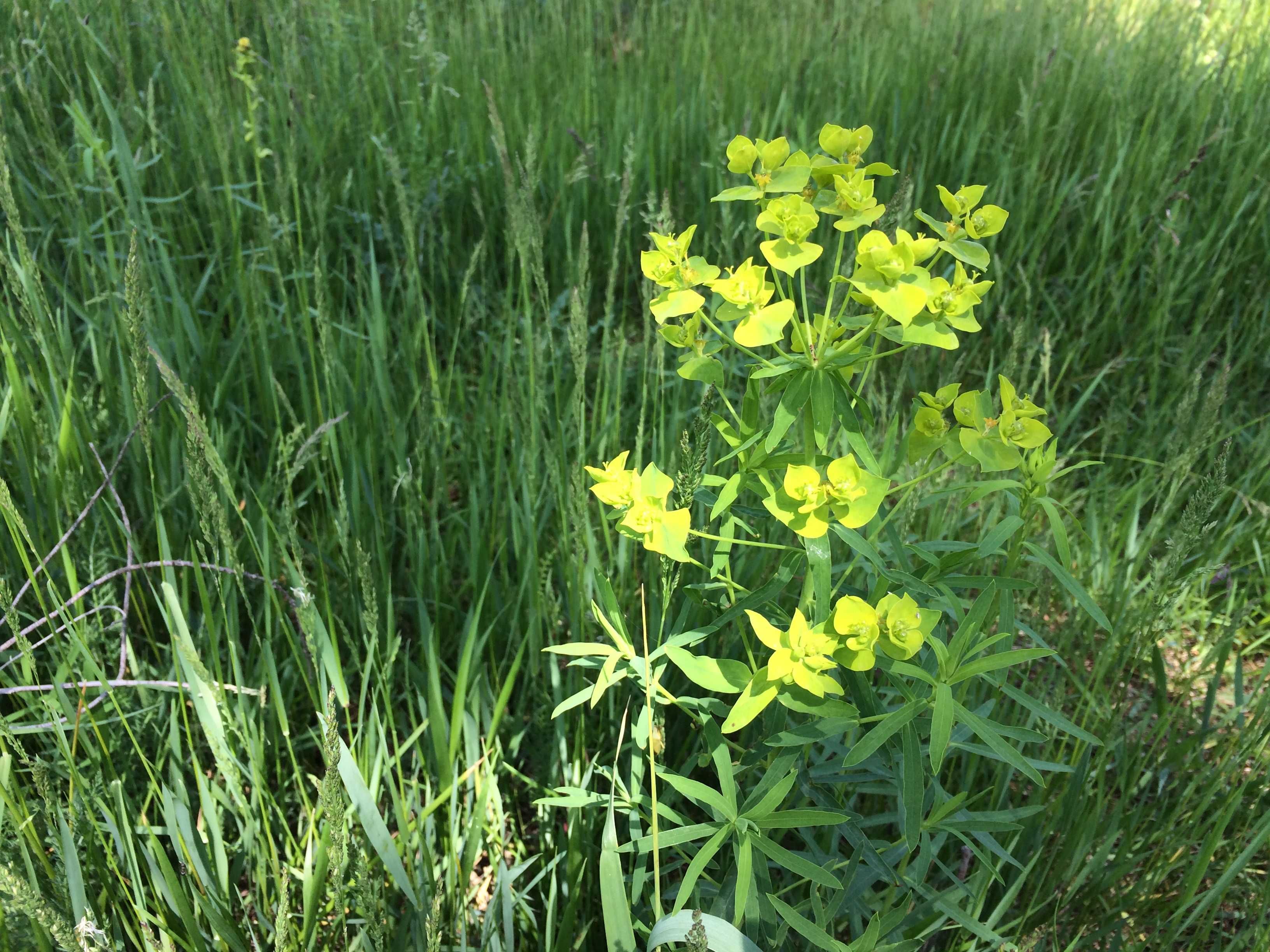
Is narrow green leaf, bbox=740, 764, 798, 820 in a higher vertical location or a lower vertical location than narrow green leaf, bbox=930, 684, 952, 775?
lower

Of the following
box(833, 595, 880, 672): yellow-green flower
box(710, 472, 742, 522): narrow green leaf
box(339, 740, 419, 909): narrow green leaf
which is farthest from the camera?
box(339, 740, 419, 909): narrow green leaf

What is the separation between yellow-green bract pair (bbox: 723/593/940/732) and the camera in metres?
0.78

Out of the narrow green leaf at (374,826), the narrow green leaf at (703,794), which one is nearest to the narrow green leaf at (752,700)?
the narrow green leaf at (703,794)

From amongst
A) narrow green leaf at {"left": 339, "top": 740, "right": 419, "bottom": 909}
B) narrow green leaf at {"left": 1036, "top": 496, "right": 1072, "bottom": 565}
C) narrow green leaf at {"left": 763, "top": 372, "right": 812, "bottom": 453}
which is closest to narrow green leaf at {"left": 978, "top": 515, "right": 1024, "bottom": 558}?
narrow green leaf at {"left": 1036, "top": 496, "right": 1072, "bottom": 565}

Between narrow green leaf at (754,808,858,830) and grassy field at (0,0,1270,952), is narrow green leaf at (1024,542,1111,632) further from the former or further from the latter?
narrow green leaf at (754,808,858,830)

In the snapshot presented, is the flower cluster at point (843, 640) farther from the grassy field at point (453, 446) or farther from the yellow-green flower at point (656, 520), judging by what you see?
the grassy field at point (453, 446)

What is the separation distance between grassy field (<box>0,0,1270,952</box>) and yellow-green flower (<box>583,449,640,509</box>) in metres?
0.28

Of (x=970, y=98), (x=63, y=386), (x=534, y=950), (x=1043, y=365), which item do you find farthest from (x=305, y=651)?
(x=970, y=98)

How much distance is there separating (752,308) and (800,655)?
1.13 ft

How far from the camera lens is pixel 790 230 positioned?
2.80ft

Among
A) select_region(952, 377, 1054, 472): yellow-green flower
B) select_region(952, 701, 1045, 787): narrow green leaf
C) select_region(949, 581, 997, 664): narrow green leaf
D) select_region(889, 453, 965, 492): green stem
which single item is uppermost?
select_region(952, 377, 1054, 472): yellow-green flower

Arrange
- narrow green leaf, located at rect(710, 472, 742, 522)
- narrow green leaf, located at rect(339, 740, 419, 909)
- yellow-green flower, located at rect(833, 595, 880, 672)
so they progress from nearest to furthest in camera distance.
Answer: yellow-green flower, located at rect(833, 595, 880, 672)
narrow green leaf, located at rect(710, 472, 742, 522)
narrow green leaf, located at rect(339, 740, 419, 909)

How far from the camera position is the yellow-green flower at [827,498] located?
2.64 ft

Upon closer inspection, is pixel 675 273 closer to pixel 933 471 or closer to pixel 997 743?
pixel 933 471
